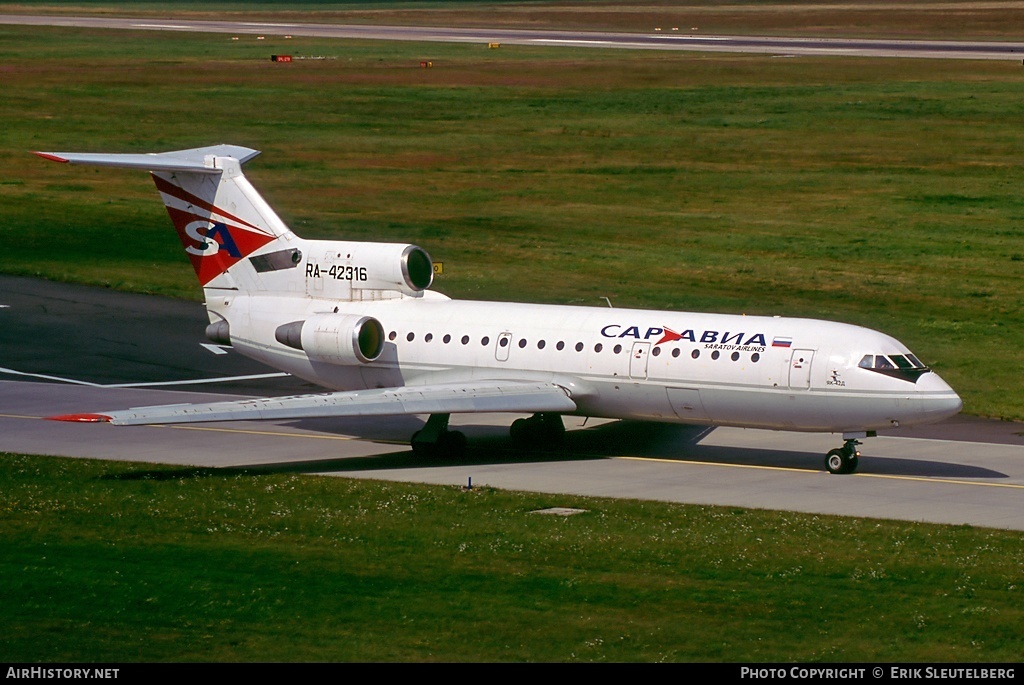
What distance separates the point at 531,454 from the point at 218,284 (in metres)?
9.79

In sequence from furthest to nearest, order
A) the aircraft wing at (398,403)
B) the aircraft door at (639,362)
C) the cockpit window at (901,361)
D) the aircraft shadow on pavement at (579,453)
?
the aircraft door at (639,362)
the aircraft shadow on pavement at (579,453)
the aircraft wing at (398,403)
the cockpit window at (901,361)

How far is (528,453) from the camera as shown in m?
38.6

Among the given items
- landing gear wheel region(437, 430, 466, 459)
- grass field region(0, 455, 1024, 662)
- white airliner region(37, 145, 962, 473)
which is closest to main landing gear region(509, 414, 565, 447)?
white airliner region(37, 145, 962, 473)

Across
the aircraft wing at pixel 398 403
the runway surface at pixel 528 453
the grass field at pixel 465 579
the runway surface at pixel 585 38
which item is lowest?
the grass field at pixel 465 579

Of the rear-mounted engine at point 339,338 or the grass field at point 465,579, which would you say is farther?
the rear-mounted engine at point 339,338

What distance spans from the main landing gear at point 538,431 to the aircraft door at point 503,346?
1.97m

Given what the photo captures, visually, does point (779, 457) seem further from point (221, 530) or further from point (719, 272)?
point (719, 272)

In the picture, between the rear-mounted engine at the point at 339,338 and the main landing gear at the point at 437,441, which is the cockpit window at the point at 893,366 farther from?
the rear-mounted engine at the point at 339,338

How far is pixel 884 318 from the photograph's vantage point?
53312 mm

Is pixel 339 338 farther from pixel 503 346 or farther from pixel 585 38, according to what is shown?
pixel 585 38

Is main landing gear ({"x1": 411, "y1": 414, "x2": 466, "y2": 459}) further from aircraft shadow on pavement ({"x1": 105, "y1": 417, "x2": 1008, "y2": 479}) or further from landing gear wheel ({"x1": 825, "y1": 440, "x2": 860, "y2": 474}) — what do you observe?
landing gear wheel ({"x1": 825, "y1": 440, "x2": 860, "y2": 474})

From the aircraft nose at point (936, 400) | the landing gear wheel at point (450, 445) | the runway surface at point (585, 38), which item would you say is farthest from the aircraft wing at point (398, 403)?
the runway surface at point (585, 38)

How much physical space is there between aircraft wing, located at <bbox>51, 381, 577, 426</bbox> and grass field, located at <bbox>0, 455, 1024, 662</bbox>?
73.9 inches

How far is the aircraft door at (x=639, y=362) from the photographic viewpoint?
36.4 metres
